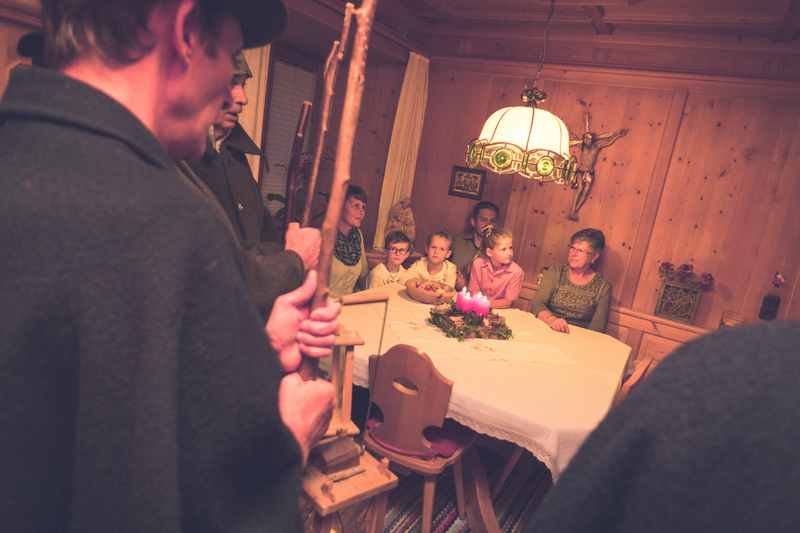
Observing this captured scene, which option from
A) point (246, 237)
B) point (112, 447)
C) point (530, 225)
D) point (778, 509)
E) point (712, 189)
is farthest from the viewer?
point (530, 225)

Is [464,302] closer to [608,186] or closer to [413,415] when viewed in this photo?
[413,415]

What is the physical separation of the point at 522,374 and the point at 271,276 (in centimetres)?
138

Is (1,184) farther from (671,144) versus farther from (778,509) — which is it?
(671,144)

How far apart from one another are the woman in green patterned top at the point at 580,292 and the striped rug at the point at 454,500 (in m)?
1.10

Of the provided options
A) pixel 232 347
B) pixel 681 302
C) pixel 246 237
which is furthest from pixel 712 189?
pixel 232 347

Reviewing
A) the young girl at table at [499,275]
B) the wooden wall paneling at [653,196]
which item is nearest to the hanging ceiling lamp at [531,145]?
the young girl at table at [499,275]

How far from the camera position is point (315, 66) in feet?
16.0

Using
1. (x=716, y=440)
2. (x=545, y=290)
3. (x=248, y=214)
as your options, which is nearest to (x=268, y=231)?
(x=248, y=214)

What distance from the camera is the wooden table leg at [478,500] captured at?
221 centimetres

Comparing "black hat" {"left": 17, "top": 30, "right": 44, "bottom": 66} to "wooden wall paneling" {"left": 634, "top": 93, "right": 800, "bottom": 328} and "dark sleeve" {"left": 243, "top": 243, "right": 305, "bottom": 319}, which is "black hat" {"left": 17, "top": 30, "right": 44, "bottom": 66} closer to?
"dark sleeve" {"left": 243, "top": 243, "right": 305, "bottom": 319}

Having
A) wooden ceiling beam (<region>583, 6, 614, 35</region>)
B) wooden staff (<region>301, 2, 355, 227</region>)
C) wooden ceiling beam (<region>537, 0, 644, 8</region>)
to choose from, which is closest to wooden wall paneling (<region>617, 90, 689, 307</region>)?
wooden ceiling beam (<region>583, 6, 614, 35</region>)

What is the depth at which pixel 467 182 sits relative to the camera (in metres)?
4.65

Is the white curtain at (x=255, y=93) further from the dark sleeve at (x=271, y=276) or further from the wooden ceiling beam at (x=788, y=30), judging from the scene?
the wooden ceiling beam at (x=788, y=30)

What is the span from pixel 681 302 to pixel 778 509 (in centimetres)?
397
